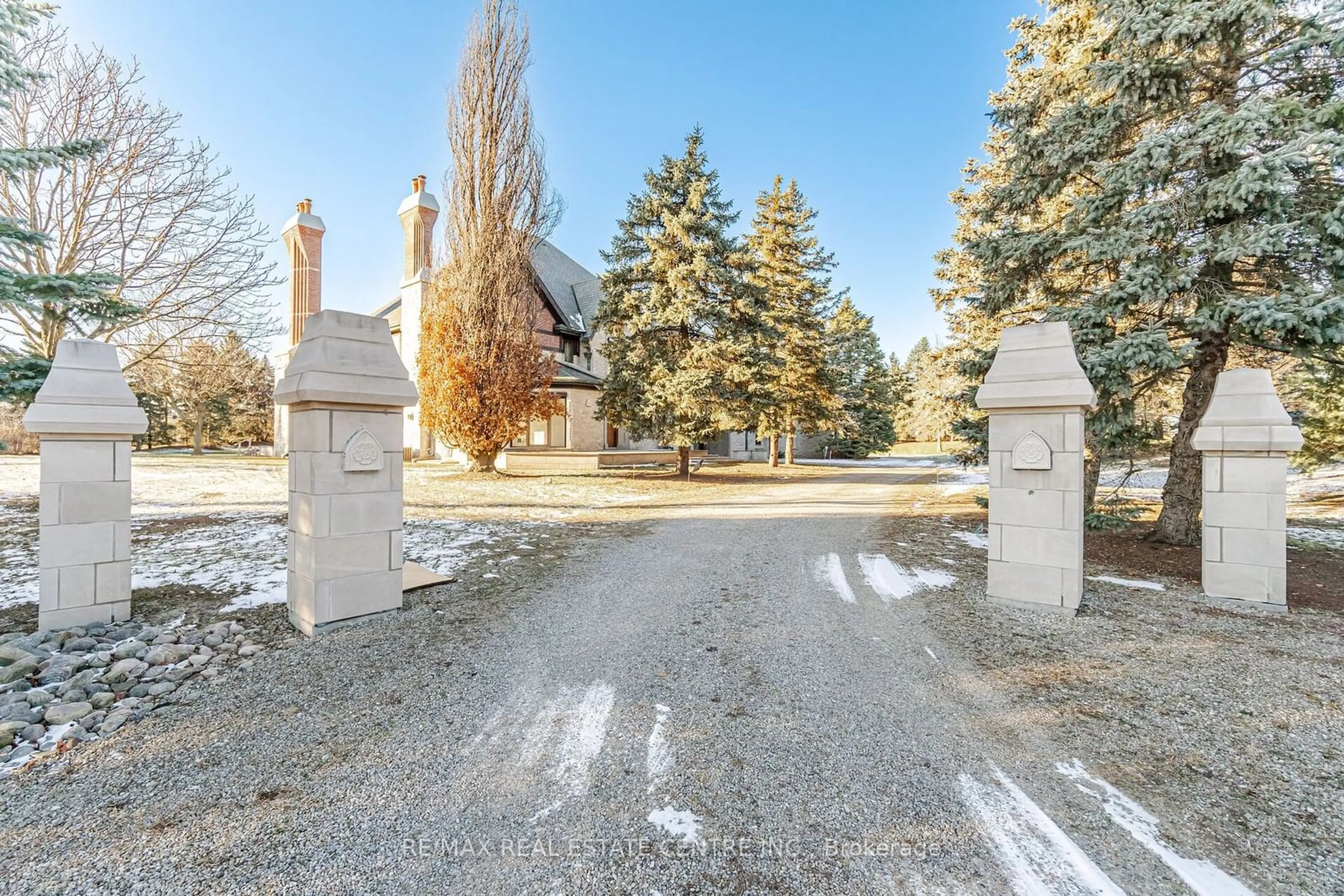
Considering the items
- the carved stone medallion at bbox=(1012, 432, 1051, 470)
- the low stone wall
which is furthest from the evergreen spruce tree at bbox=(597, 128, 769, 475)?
the carved stone medallion at bbox=(1012, 432, 1051, 470)

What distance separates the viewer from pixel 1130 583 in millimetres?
5645

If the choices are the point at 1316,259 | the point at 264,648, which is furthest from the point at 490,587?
the point at 1316,259

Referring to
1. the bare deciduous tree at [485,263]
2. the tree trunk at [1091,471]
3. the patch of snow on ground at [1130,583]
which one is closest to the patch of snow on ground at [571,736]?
the patch of snow on ground at [1130,583]

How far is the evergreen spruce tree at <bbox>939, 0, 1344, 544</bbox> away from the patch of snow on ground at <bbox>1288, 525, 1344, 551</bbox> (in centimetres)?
183

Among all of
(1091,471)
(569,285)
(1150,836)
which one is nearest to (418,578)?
(1150,836)

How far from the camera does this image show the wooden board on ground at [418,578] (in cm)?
530

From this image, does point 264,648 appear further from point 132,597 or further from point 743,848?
point 743,848

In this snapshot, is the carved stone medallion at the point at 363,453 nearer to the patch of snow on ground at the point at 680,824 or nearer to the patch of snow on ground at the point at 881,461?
the patch of snow on ground at the point at 680,824

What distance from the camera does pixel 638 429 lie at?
1689cm

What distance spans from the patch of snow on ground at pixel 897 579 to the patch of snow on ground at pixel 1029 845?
109 inches

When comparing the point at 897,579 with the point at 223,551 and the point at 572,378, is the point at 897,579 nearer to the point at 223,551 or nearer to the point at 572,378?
the point at 223,551

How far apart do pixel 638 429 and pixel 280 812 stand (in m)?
14.8

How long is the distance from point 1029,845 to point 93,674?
514cm

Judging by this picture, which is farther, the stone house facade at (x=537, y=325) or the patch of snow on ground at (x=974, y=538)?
the stone house facade at (x=537, y=325)
